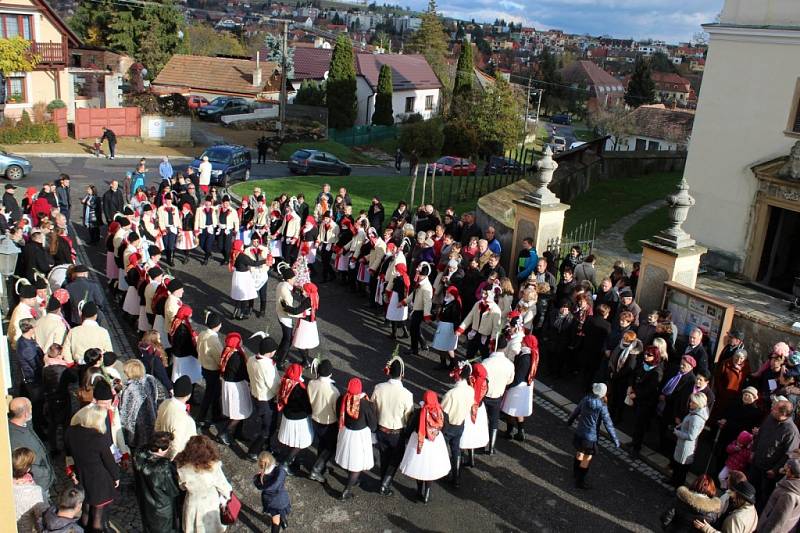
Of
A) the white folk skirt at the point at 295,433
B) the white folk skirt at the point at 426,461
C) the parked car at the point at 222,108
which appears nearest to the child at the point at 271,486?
the white folk skirt at the point at 295,433

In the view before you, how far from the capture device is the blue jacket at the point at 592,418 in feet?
27.2

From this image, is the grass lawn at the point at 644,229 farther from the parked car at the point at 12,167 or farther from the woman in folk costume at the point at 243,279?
the parked car at the point at 12,167

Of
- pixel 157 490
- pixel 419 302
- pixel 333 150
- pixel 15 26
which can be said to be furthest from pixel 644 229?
pixel 15 26

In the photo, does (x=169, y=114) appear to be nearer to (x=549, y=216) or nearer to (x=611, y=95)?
(x=549, y=216)

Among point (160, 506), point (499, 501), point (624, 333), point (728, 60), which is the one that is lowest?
point (499, 501)

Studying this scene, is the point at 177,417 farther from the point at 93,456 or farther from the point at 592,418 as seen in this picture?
the point at 592,418

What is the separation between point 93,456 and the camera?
22.2 ft

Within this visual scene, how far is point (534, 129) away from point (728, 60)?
43.1 metres

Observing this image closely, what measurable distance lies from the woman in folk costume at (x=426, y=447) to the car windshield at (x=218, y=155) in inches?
821

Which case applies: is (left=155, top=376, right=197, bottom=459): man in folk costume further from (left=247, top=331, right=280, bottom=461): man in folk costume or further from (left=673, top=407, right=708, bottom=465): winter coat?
(left=673, top=407, right=708, bottom=465): winter coat

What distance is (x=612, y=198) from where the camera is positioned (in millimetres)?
26250

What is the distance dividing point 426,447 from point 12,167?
22089 millimetres

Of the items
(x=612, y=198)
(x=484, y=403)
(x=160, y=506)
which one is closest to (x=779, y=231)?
(x=612, y=198)

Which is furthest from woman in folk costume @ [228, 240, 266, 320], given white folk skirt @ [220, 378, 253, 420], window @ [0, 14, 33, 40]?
window @ [0, 14, 33, 40]
